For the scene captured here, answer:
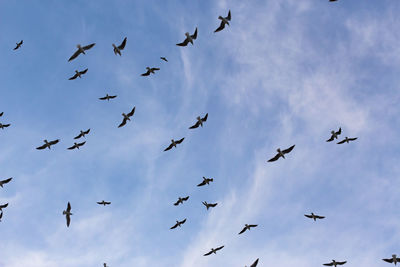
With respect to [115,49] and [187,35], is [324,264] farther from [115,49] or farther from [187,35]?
[115,49]

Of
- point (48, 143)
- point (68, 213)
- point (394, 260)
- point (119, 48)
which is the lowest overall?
point (394, 260)

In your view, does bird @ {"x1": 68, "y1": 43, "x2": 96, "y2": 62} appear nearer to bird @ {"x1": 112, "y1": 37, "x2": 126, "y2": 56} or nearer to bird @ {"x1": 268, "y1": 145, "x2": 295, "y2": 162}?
bird @ {"x1": 112, "y1": 37, "x2": 126, "y2": 56}

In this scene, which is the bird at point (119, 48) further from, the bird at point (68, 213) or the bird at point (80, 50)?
the bird at point (68, 213)

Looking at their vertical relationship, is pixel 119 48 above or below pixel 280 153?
above

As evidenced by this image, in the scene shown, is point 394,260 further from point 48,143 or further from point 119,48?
point 48,143

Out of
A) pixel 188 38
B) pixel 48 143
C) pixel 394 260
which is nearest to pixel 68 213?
pixel 48 143

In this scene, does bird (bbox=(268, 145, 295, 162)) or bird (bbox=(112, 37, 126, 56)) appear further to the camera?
bird (bbox=(268, 145, 295, 162))

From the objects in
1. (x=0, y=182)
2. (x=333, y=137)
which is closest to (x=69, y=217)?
(x=0, y=182)

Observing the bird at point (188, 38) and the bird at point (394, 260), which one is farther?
the bird at point (394, 260)

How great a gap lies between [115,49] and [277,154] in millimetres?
24201

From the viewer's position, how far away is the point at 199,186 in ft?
192

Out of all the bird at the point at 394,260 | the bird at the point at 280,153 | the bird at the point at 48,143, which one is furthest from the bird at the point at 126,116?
the bird at the point at 394,260

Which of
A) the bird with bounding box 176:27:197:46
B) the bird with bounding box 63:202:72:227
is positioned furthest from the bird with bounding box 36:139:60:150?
the bird with bounding box 176:27:197:46

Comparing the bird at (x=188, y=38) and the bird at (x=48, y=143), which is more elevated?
the bird at (x=188, y=38)
